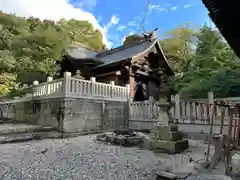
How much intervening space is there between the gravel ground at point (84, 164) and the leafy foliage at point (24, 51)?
809 cm

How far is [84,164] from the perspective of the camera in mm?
4070

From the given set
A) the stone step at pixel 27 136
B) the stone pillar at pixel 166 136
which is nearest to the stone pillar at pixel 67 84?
the stone step at pixel 27 136

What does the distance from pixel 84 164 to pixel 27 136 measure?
374 centimetres

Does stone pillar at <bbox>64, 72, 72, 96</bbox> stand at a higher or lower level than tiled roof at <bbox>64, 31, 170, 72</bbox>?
lower

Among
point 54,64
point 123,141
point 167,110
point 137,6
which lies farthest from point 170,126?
point 54,64

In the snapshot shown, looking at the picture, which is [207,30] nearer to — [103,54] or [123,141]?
[103,54]

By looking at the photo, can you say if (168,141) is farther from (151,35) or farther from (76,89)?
(151,35)

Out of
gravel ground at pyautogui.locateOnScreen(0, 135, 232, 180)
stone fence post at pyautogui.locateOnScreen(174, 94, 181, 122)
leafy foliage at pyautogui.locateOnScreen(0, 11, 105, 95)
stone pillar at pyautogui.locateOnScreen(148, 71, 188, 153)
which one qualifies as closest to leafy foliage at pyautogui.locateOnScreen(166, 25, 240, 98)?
stone fence post at pyautogui.locateOnScreen(174, 94, 181, 122)

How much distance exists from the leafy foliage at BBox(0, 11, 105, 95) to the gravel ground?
809 cm

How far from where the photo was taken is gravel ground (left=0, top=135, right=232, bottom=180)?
333 cm

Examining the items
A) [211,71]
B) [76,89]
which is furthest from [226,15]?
[211,71]

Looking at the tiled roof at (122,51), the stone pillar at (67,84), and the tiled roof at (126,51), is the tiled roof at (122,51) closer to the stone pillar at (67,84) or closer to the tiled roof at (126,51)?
the tiled roof at (126,51)

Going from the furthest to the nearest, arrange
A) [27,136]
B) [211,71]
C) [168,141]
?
[211,71] → [27,136] → [168,141]

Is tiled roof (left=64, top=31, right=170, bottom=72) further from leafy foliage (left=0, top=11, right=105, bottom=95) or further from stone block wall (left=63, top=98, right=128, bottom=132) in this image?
stone block wall (left=63, top=98, right=128, bottom=132)
